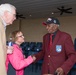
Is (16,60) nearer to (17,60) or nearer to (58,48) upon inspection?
(17,60)

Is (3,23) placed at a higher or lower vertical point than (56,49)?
higher

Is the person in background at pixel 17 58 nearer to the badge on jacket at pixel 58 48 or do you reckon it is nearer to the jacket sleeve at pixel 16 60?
the jacket sleeve at pixel 16 60

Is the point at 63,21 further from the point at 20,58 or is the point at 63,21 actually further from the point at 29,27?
the point at 20,58

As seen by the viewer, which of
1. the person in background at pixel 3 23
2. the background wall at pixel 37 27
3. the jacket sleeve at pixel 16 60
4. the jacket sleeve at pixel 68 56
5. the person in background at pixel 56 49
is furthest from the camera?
the background wall at pixel 37 27

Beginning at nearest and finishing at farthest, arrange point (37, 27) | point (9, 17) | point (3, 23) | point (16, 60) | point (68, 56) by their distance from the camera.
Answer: point (3, 23)
point (9, 17)
point (16, 60)
point (68, 56)
point (37, 27)

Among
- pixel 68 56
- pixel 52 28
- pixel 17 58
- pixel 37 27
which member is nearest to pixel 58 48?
pixel 68 56

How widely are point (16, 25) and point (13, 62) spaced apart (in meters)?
14.9

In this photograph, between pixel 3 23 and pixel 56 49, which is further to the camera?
pixel 56 49

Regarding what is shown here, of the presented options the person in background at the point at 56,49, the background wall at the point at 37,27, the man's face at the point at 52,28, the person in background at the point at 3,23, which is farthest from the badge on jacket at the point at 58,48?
the background wall at the point at 37,27

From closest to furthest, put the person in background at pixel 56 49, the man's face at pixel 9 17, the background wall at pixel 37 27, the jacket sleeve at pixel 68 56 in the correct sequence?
the man's face at pixel 9 17
the jacket sleeve at pixel 68 56
the person in background at pixel 56 49
the background wall at pixel 37 27

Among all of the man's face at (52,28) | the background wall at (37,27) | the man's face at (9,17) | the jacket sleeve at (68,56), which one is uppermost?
the man's face at (9,17)

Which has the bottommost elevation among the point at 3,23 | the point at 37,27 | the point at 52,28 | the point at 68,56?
the point at 37,27

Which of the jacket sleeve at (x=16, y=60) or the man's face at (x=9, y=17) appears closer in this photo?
the man's face at (x=9, y=17)

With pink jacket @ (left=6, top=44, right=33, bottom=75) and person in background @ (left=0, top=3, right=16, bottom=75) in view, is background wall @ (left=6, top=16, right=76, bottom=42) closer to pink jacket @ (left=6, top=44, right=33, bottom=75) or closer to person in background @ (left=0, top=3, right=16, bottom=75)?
pink jacket @ (left=6, top=44, right=33, bottom=75)
